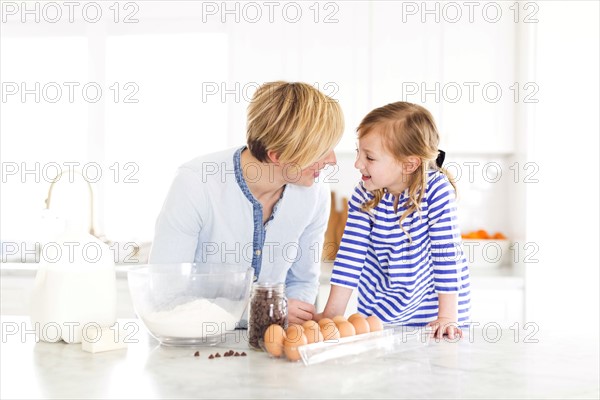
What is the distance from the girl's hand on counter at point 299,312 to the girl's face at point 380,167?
46cm

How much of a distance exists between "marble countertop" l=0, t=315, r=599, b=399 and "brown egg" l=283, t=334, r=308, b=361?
0.01m

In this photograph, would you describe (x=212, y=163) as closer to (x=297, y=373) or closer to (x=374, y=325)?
(x=374, y=325)

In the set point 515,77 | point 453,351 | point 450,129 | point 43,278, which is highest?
point 515,77

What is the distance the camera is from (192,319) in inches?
54.1

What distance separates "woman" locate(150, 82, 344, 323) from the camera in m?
1.71

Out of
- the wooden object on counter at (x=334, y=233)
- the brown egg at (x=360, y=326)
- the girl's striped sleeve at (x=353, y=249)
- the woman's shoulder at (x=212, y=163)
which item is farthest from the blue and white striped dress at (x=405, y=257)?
the wooden object on counter at (x=334, y=233)

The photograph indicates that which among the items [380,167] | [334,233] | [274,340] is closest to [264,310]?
[274,340]

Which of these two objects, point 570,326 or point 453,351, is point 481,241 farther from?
point 453,351

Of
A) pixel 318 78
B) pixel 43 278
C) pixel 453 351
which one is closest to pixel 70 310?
pixel 43 278

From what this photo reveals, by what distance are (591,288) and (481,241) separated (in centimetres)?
55

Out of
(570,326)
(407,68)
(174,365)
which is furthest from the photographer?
(407,68)

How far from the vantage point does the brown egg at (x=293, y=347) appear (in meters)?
1.27

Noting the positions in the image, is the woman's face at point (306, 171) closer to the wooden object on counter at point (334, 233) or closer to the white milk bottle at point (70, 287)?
the white milk bottle at point (70, 287)

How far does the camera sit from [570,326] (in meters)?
3.31
